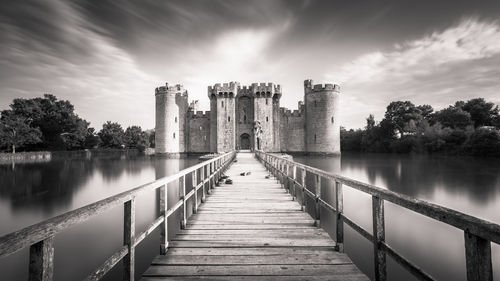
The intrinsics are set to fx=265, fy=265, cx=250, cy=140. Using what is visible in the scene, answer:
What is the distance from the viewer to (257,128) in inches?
1416

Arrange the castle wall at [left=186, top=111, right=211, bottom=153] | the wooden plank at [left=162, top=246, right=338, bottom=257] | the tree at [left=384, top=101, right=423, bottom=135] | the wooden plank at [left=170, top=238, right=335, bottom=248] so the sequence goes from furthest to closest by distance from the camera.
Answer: the tree at [left=384, top=101, right=423, bottom=135] < the castle wall at [left=186, top=111, right=211, bottom=153] < the wooden plank at [left=170, top=238, right=335, bottom=248] < the wooden plank at [left=162, top=246, right=338, bottom=257]

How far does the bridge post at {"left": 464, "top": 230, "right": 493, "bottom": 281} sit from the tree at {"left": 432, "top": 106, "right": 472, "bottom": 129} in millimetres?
47810

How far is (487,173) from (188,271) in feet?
79.0

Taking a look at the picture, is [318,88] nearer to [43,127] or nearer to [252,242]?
[252,242]

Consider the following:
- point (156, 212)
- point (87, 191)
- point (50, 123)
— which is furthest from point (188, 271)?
point (50, 123)

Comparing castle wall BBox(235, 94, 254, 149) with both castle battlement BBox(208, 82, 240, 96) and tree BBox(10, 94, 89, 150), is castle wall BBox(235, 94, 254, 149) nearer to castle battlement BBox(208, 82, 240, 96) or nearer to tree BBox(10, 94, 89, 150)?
castle battlement BBox(208, 82, 240, 96)

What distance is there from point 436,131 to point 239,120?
2942 centimetres

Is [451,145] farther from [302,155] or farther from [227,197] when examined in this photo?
[227,197]

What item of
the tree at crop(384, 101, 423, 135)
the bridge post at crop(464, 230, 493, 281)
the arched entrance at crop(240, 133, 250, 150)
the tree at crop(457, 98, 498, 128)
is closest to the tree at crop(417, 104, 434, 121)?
the tree at crop(384, 101, 423, 135)

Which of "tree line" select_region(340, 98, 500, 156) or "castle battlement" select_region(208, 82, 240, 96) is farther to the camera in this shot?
"castle battlement" select_region(208, 82, 240, 96)

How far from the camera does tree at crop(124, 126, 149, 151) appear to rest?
202ft

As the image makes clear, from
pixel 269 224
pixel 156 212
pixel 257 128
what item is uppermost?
pixel 257 128

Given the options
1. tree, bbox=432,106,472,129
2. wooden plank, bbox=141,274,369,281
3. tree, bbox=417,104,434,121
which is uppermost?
tree, bbox=417,104,434,121

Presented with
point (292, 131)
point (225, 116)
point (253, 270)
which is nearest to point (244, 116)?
point (225, 116)
